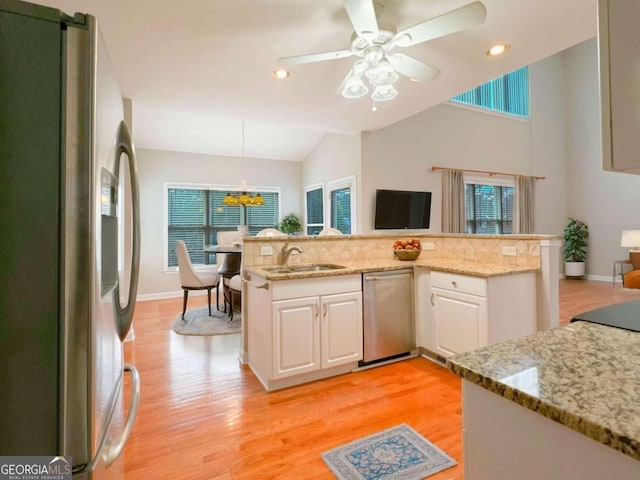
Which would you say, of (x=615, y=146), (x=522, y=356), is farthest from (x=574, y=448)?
(x=615, y=146)

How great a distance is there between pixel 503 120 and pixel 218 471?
7.50 m

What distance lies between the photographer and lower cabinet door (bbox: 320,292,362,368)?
2.61 metres

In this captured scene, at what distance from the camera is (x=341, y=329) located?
2678 mm

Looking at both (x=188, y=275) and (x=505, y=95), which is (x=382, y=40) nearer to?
(x=188, y=275)

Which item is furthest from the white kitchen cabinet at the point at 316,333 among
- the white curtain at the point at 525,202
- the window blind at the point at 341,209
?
the white curtain at the point at 525,202

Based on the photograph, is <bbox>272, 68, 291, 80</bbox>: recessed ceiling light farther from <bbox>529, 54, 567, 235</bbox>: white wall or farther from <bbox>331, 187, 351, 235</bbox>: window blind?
<bbox>529, 54, 567, 235</bbox>: white wall

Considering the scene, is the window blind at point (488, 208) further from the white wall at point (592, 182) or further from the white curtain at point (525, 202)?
the white wall at point (592, 182)

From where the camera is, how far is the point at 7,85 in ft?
2.17

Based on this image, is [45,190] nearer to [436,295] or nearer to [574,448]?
[574,448]

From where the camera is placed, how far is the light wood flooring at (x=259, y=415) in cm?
170

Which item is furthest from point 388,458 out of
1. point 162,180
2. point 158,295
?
point 162,180

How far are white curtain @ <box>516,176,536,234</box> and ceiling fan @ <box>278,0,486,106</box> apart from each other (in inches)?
209

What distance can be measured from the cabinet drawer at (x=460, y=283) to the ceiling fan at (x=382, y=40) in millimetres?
1548

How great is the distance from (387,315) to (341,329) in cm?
49
